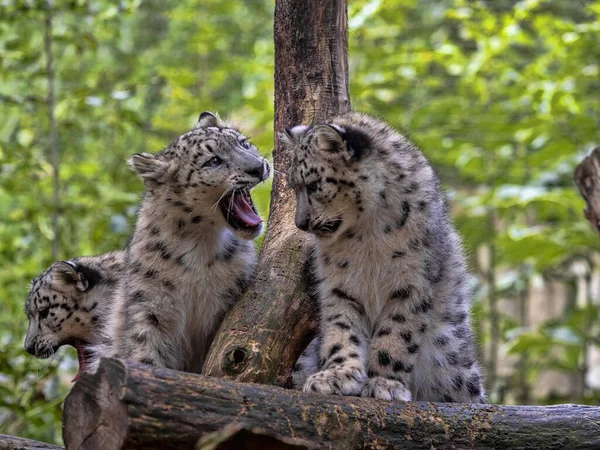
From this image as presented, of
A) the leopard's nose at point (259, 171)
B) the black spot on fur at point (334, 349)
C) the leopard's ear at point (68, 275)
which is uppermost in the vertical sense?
the leopard's nose at point (259, 171)

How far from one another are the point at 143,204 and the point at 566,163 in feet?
17.0

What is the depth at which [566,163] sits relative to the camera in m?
8.12

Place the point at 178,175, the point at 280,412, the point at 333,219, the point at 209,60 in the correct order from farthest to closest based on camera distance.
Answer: the point at 209,60
the point at 178,175
the point at 333,219
the point at 280,412

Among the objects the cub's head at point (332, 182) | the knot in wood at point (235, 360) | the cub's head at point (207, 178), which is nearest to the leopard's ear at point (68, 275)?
the cub's head at point (207, 178)

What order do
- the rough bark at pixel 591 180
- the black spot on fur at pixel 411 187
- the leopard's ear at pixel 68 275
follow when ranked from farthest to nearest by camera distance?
the rough bark at pixel 591 180
the leopard's ear at pixel 68 275
the black spot on fur at pixel 411 187

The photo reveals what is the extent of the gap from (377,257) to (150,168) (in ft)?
4.04

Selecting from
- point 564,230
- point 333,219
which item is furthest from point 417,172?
point 564,230

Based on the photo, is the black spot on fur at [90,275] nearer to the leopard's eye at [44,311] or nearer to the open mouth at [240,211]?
the leopard's eye at [44,311]

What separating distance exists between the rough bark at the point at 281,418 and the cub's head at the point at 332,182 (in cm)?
93

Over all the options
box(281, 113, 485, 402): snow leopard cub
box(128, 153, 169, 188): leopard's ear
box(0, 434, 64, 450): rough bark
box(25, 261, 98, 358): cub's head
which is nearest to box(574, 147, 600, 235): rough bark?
box(281, 113, 485, 402): snow leopard cub

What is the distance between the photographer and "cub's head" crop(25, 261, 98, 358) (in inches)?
172

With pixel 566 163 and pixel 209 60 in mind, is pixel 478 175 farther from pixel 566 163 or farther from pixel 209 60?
pixel 209 60

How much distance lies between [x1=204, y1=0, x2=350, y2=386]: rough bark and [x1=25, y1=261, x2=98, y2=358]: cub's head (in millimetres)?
1017

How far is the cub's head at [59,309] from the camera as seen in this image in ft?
14.4
